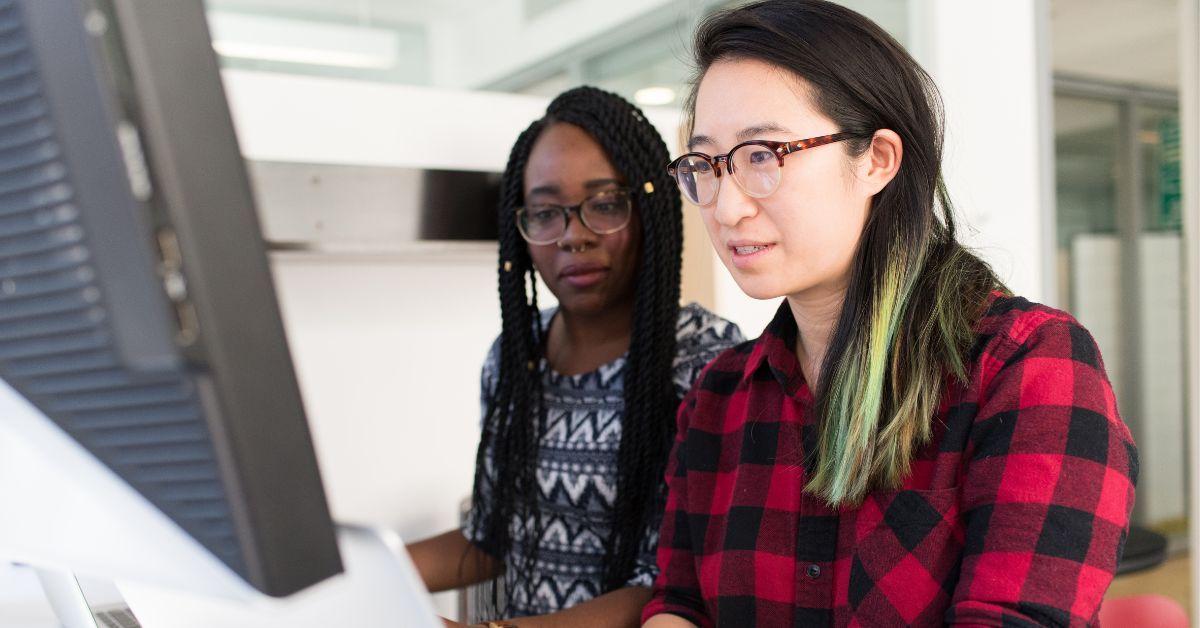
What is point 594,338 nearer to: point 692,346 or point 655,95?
point 692,346

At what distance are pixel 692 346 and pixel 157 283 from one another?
3.90 feet

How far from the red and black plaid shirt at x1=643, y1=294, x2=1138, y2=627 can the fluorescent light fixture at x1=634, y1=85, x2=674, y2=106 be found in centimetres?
127

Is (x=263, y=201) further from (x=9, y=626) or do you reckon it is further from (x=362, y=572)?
(x=362, y=572)

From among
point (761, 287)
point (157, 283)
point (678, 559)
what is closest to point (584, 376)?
point (678, 559)

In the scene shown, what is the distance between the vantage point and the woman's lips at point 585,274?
4.76 ft

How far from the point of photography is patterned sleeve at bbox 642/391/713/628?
1.15 m

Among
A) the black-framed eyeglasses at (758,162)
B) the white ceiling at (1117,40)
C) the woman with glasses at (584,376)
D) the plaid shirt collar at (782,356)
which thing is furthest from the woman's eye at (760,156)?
the white ceiling at (1117,40)

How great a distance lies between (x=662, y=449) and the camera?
4.57 ft

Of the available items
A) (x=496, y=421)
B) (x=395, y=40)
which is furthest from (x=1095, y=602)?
(x=395, y=40)

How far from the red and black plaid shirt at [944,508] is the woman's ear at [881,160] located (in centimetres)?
16

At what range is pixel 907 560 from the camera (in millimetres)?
918

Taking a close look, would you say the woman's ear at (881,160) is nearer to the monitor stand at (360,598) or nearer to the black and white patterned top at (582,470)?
the black and white patterned top at (582,470)

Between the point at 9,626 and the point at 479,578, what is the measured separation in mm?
921

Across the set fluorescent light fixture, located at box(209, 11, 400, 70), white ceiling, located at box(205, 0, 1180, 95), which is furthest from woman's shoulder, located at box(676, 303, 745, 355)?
→ white ceiling, located at box(205, 0, 1180, 95)
